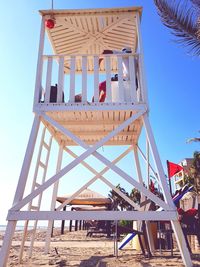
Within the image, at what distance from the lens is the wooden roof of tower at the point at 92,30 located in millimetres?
5348

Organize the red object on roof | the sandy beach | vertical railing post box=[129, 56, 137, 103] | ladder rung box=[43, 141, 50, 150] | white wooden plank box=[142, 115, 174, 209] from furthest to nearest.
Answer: ladder rung box=[43, 141, 50, 150] → the red object on roof → vertical railing post box=[129, 56, 137, 103] → the sandy beach → white wooden plank box=[142, 115, 174, 209]

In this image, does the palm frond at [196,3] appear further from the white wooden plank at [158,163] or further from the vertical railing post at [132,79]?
the white wooden plank at [158,163]

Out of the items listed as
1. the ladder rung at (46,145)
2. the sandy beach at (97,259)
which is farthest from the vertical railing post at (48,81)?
the sandy beach at (97,259)

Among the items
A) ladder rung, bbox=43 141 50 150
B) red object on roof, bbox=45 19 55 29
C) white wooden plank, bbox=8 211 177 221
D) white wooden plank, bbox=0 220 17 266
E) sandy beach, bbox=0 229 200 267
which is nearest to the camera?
white wooden plank, bbox=0 220 17 266

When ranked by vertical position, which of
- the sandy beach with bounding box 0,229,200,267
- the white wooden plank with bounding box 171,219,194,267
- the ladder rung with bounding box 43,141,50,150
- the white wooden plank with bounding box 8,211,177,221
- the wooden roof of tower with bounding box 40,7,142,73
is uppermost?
the wooden roof of tower with bounding box 40,7,142,73

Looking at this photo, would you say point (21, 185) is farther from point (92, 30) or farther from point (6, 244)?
point (92, 30)

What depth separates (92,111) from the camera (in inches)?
190

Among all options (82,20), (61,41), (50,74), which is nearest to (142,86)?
(50,74)

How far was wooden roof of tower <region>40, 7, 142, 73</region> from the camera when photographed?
535 cm

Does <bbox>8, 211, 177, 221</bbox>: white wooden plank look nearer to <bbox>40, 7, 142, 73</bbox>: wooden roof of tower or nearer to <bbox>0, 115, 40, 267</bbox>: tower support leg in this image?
<bbox>0, 115, 40, 267</bbox>: tower support leg

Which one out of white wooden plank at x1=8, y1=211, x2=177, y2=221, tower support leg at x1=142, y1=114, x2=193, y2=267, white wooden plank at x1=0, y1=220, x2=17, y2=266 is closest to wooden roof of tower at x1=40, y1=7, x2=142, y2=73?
tower support leg at x1=142, y1=114, x2=193, y2=267

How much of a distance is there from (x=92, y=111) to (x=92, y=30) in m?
2.42

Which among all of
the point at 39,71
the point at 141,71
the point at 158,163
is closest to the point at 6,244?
the point at 158,163

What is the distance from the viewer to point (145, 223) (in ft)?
17.6
